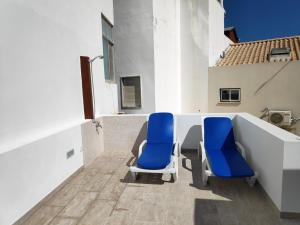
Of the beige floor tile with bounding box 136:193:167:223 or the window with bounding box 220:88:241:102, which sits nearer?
the beige floor tile with bounding box 136:193:167:223

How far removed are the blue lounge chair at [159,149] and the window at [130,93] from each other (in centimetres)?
204

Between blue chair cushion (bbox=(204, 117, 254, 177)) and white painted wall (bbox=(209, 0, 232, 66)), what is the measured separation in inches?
201

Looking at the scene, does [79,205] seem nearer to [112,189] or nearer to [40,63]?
[112,189]

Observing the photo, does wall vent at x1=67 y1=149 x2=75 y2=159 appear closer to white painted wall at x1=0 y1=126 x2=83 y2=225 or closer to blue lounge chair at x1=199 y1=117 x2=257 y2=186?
white painted wall at x1=0 y1=126 x2=83 y2=225

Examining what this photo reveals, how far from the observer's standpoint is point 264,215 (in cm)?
245

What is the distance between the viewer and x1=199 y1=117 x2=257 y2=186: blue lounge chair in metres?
3.02


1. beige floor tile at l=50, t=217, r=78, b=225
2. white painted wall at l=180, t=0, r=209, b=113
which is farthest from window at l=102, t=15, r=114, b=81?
beige floor tile at l=50, t=217, r=78, b=225

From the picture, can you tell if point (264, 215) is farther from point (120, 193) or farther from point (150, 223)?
point (120, 193)

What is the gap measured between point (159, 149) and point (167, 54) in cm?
402

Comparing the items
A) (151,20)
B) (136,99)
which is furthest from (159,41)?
(136,99)

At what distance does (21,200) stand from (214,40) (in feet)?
29.9

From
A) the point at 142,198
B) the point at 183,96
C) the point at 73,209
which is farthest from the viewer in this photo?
the point at 183,96

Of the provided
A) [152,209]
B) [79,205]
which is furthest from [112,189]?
[152,209]

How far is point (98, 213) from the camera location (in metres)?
2.61
